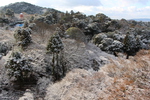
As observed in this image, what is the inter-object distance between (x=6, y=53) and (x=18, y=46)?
5.39 ft

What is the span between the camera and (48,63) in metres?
11.5

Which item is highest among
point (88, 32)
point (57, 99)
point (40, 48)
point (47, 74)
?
point (88, 32)

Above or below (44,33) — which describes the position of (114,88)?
below

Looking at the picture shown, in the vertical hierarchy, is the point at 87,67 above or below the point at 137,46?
below

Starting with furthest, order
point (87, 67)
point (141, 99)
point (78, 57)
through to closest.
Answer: point (78, 57)
point (87, 67)
point (141, 99)

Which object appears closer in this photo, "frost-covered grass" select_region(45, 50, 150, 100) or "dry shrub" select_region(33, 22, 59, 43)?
"frost-covered grass" select_region(45, 50, 150, 100)

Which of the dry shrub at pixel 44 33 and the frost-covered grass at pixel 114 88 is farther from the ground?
the dry shrub at pixel 44 33

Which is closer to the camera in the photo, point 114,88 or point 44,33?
point 114,88

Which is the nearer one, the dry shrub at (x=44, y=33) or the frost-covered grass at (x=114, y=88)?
the frost-covered grass at (x=114, y=88)

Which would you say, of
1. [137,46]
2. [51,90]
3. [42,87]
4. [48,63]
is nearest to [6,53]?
[48,63]

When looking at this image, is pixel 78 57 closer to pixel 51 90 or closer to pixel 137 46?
pixel 51 90

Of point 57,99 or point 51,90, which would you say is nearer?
point 57,99

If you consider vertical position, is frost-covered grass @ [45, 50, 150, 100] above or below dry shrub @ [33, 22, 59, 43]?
below

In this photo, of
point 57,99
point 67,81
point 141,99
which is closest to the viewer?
point 141,99
